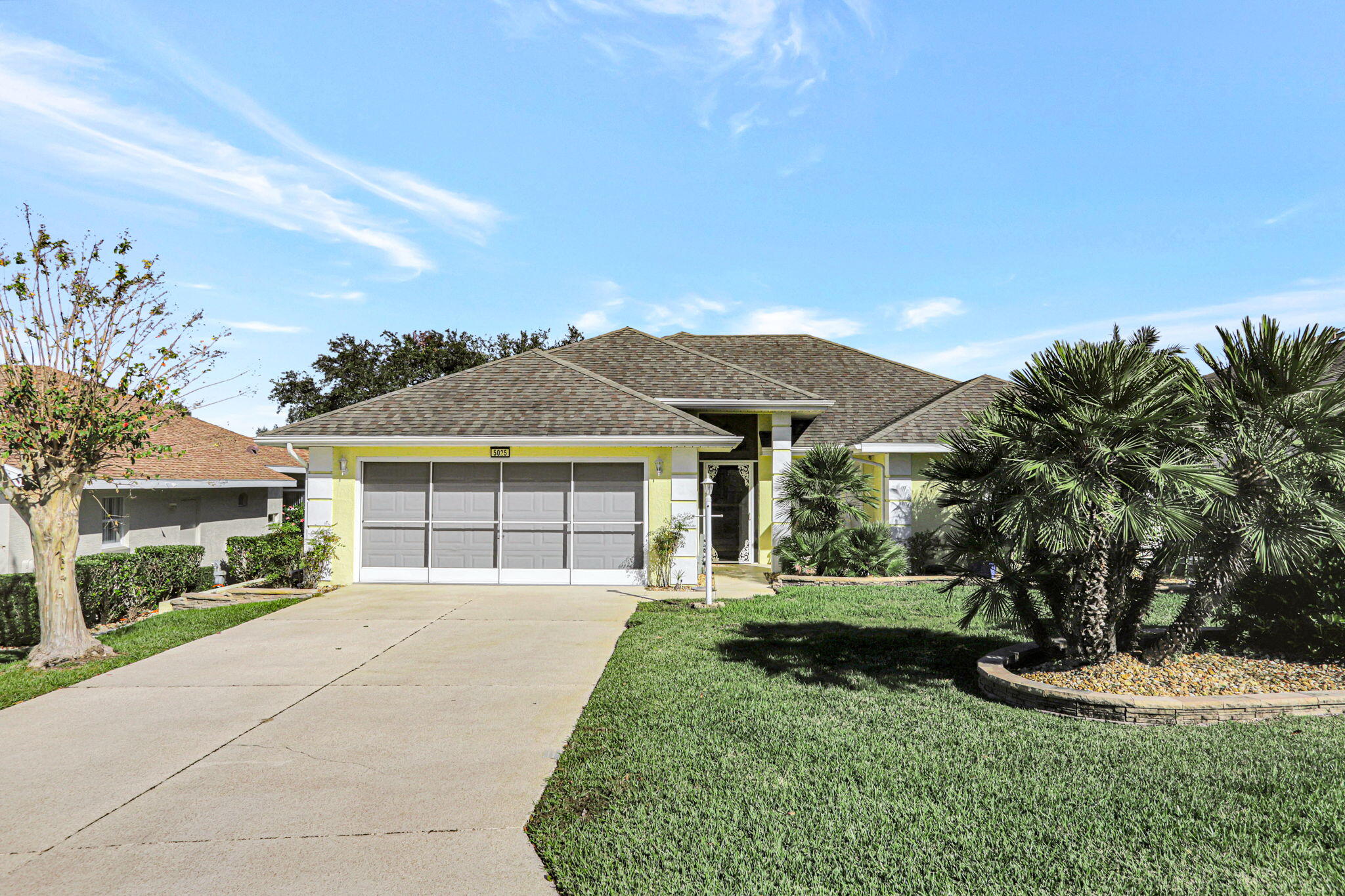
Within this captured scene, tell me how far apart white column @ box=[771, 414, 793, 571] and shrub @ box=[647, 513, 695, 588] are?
302 cm

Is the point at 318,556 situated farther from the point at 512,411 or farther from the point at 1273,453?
the point at 1273,453

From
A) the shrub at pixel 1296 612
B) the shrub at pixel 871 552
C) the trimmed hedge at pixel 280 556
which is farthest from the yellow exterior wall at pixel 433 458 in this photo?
the shrub at pixel 1296 612

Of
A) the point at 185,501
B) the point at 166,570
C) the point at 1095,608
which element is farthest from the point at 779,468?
the point at 185,501

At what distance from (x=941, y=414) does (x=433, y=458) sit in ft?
38.3

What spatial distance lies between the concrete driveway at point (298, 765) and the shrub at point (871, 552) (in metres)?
6.75

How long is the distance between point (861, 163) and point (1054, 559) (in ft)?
29.9

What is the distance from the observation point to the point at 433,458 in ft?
46.9

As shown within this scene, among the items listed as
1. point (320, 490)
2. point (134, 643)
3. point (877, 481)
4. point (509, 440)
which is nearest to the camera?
point (134, 643)

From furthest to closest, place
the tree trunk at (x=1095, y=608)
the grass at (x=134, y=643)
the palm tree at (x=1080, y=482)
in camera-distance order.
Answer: the grass at (x=134, y=643) < the tree trunk at (x=1095, y=608) < the palm tree at (x=1080, y=482)

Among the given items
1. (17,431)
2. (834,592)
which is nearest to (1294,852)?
(834,592)

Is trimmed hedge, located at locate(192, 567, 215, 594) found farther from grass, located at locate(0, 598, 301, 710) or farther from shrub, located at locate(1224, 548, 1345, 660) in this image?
shrub, located at locate(1224, 548, 1345, 660)

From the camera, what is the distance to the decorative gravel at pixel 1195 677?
243 inches

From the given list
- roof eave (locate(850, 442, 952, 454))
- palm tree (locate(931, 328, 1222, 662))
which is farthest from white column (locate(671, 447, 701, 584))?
palm tree (locate(931, 328, 1222, 662))

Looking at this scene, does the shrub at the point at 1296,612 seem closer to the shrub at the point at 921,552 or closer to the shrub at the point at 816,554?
the shrub at the point at 816,554
